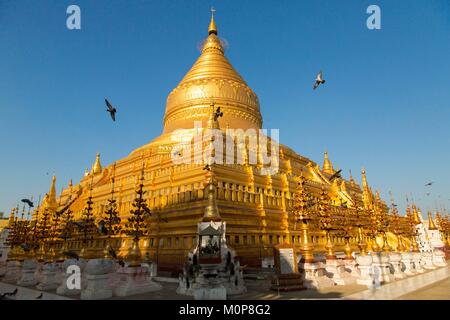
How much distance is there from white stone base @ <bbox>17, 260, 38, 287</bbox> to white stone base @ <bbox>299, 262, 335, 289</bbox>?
18.6 m

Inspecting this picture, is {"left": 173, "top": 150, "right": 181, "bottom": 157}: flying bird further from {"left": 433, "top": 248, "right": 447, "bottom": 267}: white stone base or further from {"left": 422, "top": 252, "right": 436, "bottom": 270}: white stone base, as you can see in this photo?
{"left": 433, "top": 248, "right": 447, "bottom": 267}: white stone base

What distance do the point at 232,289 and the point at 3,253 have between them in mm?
48686

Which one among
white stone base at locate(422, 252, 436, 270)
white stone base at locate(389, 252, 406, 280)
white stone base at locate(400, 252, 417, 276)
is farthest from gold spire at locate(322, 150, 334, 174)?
white stone base at locate(389, 252, 406, 280)

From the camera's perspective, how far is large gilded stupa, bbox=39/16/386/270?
22.9 m

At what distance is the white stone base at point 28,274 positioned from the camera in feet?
69.5

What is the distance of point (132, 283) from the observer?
15094 millimetres

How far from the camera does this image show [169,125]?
140 feet

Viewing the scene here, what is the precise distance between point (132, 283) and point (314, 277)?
9.37 metres

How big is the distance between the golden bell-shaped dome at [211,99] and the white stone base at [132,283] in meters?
24.8

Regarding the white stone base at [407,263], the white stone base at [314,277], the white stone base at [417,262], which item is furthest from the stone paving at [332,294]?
→ the white stone base at [417,262]

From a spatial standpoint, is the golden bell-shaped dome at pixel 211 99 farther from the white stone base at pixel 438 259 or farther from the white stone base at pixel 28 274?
the white stone base at pixel 438 259

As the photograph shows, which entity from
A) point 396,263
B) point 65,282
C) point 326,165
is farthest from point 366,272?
point 326,165
